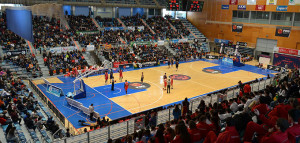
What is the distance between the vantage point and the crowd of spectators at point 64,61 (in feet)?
94.2

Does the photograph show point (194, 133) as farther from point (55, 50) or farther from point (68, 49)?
point (68, 49)

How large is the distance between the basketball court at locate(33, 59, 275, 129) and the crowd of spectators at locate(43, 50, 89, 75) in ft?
5.97

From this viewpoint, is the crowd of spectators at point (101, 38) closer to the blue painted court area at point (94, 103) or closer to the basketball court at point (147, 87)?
the basketball court at point (147, 87)

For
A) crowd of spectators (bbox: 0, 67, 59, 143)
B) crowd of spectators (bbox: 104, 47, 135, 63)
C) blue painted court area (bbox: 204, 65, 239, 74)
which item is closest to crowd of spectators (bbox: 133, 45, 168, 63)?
crowd of spectators (bbox: 104, 47, 135, 63)

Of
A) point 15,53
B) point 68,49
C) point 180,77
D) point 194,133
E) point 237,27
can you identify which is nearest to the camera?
point 194,133

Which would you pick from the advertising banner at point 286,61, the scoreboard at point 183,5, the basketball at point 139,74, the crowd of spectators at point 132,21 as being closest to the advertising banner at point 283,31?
the basketball at point 139,74

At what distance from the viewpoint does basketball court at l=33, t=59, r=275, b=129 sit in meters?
18.3

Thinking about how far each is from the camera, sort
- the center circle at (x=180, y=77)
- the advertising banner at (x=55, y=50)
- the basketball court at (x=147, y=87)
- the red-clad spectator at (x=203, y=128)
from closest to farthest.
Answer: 1. the red-clad spectator at (x=203, y=128)
2. the basketball court at (x=147, y=87)
3. the center circle at (x=180, y=77)
4. the advertising banner at (x=55, y=50)

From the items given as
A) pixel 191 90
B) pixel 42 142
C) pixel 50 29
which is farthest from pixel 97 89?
pixel 50 29

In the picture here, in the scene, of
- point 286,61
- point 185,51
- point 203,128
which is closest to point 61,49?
point 185,51

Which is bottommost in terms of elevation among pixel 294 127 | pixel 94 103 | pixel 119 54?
pixel 94 103

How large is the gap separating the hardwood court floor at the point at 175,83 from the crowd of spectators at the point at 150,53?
2693 millimetres

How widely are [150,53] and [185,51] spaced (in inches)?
304

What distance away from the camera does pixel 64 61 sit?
3000cm
